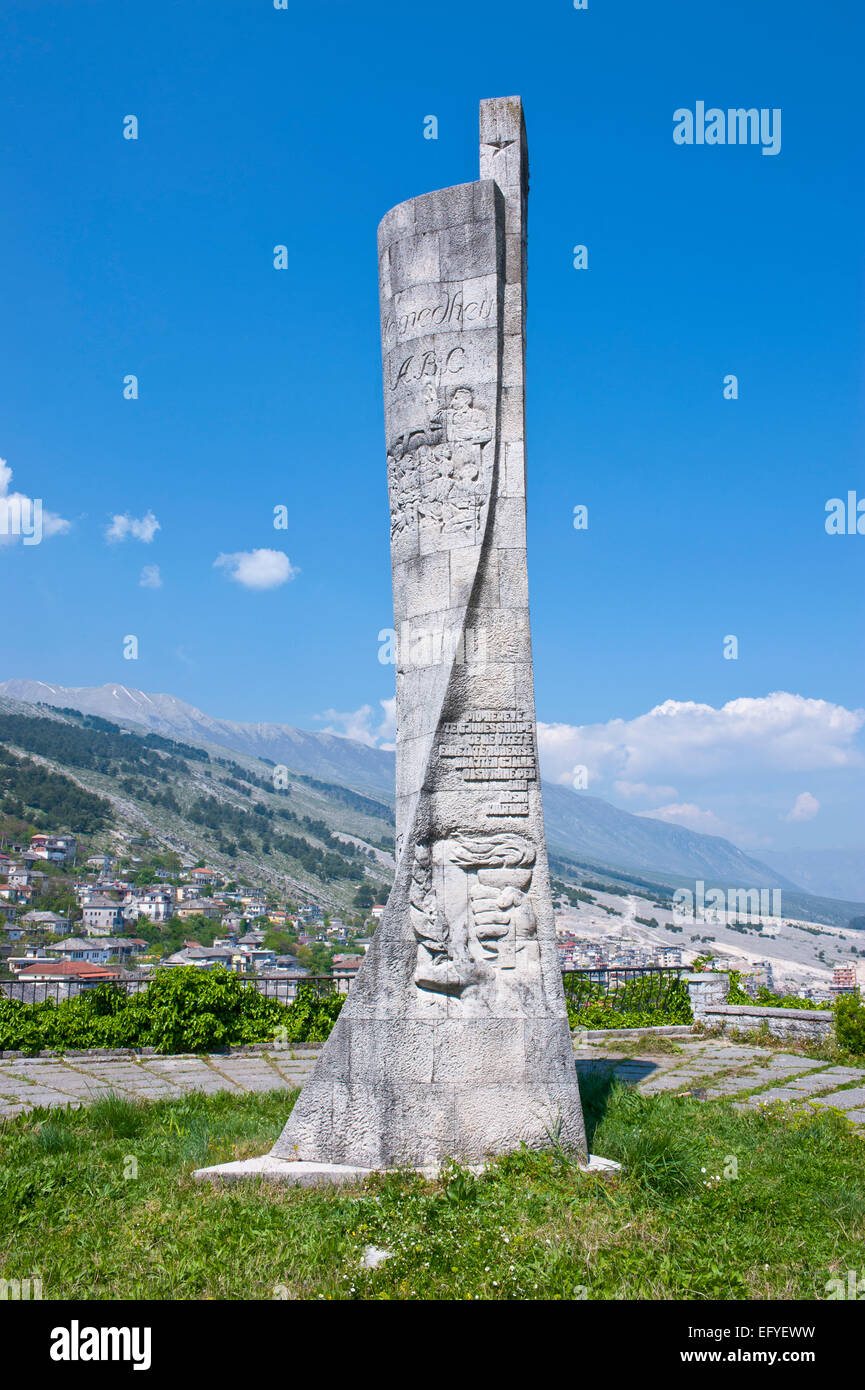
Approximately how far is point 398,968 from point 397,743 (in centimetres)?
166

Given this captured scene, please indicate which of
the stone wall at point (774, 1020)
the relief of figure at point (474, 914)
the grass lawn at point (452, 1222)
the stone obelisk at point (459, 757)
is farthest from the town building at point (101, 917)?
the relief of figure at point (474, 914)

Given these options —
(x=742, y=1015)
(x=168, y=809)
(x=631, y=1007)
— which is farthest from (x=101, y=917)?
(x=742, y=1015)

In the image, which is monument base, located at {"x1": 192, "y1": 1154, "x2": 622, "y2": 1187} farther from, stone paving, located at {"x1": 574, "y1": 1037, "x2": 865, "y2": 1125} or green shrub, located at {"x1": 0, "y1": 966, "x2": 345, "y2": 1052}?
green shrub, located at {"x1": 0, "y1": 966, "x2": 345, "y2": 1052}

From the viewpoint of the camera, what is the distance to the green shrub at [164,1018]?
11672mm

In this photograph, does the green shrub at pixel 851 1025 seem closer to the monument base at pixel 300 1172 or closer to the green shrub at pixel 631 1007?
the green shrub at pixel 631 1007

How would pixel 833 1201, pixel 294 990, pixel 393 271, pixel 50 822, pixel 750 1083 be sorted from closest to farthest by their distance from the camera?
pixel 833 1201
pixel 393 271
pixel 750 1083
pixel 294 990
pixel 50 822

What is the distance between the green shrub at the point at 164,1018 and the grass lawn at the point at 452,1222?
490 cm

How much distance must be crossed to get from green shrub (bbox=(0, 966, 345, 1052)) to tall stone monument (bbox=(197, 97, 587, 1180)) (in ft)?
20.1

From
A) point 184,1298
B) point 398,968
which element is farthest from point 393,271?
point 184,1298

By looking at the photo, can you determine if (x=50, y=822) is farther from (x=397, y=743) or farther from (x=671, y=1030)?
Result: (x=397, y=743)

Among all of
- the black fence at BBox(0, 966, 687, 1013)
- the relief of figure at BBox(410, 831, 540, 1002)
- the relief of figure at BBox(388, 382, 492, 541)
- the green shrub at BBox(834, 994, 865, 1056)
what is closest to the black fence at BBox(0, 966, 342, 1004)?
the black fence at BBox(0, 966, 687, 1013)

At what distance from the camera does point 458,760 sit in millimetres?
6551

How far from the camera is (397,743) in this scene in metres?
7.14

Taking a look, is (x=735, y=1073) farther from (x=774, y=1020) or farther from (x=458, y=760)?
(x=458, y=760)
